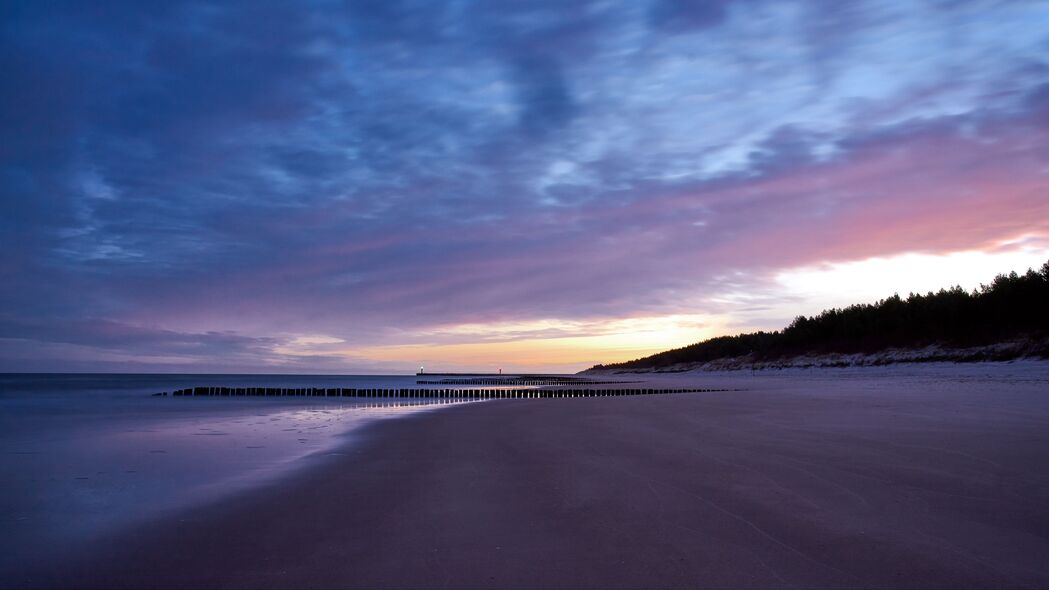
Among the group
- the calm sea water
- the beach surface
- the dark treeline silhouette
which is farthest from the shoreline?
the dark treeline silhouette

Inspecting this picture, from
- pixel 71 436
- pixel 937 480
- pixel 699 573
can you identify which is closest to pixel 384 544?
pixel 699 573

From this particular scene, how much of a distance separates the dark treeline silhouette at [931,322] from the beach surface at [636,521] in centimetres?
2821

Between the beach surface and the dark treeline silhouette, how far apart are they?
92.6 ft

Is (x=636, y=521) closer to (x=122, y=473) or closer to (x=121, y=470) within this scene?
(x=122, y=473)

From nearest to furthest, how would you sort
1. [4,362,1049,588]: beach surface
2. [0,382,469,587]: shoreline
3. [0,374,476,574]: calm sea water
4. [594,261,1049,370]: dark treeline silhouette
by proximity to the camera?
[4,362,1049,588]: beach surface, [0,382,469,587]: shoreline, [0,374,476,574]: calm sea water, [594,261,1049,370]: dark treeline silhouette

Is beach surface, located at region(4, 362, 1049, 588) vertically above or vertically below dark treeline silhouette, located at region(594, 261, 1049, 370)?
below

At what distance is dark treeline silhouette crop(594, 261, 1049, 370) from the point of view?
1399 inches

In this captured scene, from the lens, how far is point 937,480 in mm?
6723

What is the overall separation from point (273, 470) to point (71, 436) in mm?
11353

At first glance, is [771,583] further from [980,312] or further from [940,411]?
[980,312]

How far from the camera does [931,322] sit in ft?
147

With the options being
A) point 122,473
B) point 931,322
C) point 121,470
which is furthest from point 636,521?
point 931,322

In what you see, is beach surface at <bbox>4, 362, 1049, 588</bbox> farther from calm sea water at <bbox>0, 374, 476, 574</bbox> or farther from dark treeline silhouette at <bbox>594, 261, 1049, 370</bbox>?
dark treeline silhouette at <bbox>594, 261, 1049, 370</bbox>

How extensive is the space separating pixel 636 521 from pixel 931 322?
49.4 m
